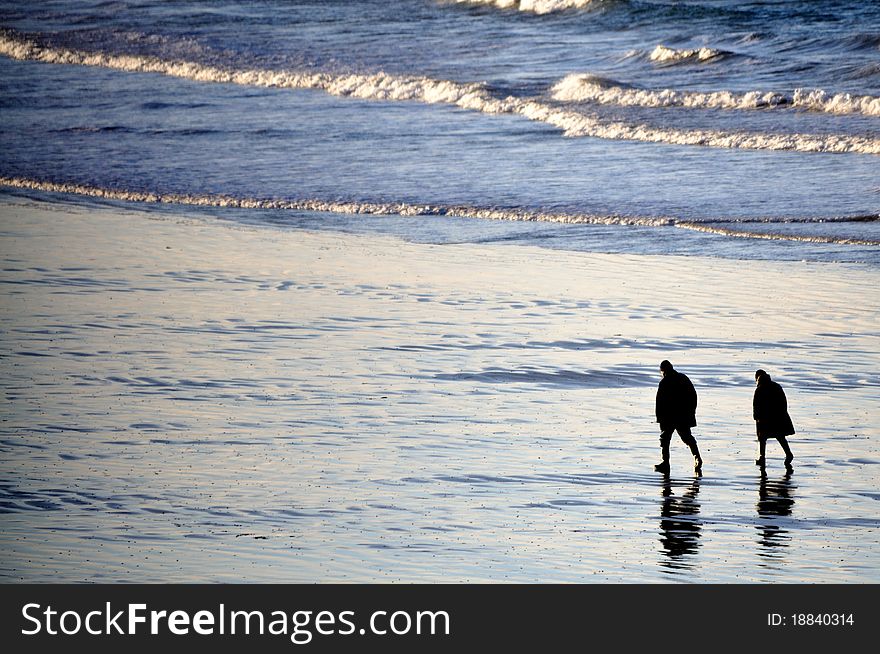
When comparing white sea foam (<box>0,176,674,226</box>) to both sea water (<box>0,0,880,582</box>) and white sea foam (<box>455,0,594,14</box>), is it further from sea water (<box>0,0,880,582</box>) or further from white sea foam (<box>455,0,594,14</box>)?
white sea foam (<box>455,0,594,14</box>)

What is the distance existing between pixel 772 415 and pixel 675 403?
62cm

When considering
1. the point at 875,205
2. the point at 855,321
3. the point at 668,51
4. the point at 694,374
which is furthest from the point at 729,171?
the point at 668,51

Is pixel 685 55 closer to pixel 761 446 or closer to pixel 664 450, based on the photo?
pixel 761 446

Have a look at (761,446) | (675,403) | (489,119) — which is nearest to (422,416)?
(675,403)

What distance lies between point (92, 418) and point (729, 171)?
13737mm

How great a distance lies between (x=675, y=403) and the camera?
10211mm

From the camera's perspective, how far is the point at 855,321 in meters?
14.1

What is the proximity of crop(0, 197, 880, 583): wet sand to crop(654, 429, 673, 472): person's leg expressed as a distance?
88 millimetres

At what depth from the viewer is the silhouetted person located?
1005 cm

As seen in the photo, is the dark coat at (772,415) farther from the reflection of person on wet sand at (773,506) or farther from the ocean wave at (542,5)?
the ocean wave at (542,5)

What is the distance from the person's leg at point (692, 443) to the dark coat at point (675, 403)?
0.04m

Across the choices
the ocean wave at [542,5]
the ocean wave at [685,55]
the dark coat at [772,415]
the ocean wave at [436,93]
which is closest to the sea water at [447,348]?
the ocean wave at [436,93]

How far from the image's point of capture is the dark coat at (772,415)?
399 inches

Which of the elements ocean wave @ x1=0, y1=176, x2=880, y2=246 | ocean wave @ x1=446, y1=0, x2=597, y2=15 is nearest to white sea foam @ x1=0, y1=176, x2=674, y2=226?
ocean wave @ x1=0, y1=176, x2=880, y2=246
